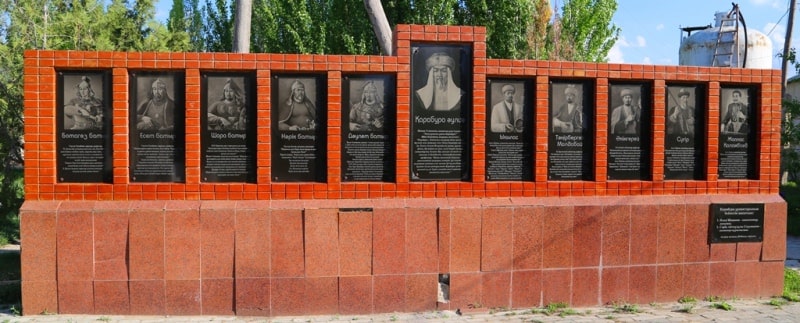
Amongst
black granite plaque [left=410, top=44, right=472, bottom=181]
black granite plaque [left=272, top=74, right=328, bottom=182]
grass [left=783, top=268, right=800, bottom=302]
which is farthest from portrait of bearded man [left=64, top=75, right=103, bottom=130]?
grass [left=783, top=268, right=800, bottom=302]

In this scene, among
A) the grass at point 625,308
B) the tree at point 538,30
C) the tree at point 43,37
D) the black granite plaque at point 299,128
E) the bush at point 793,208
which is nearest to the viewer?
the black granite plaque at point 299,128

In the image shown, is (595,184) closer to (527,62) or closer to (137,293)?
(527,62)

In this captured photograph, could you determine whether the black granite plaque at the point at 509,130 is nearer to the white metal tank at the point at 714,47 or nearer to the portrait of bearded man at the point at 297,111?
the portrait of bearded man at the point at 297,111

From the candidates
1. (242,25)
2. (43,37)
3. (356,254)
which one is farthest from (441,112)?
(43,37)

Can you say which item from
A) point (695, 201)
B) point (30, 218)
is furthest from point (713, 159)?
point (30, 218)

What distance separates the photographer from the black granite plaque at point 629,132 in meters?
7.17

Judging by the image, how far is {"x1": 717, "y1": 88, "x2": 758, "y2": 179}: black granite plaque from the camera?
7.48 meters

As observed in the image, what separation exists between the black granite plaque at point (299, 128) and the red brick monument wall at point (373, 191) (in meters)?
0.02

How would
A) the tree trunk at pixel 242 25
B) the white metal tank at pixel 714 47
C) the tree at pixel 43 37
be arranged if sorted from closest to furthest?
the tree trunk at pixel 242 25 < the tree at pixel 43 37 < the white metal tank at pixel 714 47

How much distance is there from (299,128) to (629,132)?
139 inches

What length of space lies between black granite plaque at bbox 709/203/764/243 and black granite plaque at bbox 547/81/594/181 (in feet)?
4.86

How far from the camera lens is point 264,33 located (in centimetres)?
1923

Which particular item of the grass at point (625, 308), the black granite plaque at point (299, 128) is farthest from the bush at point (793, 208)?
the black granite plaque at point (299, 128)

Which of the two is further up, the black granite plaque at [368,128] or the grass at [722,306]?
the black granite plaque at [368,128]
